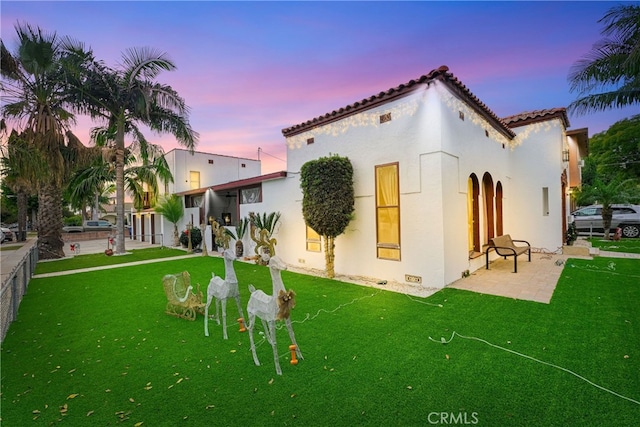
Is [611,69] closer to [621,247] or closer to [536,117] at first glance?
[536,117]

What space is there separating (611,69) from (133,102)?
766 inches

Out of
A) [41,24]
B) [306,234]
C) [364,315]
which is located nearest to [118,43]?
[41,24]

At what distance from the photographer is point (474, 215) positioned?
9195 millimetres

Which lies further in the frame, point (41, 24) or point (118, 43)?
point (118, 43)

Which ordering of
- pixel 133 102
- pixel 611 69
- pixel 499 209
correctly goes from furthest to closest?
pixel 133 102, pixel 499 209, pixel 611 69

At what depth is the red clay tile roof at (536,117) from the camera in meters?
10.6

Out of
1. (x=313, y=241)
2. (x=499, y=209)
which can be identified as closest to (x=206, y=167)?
(x=313, y=241)

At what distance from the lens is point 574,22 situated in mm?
9148

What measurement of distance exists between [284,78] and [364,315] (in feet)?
30.2

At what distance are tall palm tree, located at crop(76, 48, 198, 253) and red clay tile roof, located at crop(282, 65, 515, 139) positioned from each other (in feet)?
24.0

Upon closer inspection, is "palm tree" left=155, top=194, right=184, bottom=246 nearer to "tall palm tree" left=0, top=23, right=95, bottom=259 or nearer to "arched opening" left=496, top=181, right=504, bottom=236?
"tall palm tree" left=0, top=23, right=95, bottom=259

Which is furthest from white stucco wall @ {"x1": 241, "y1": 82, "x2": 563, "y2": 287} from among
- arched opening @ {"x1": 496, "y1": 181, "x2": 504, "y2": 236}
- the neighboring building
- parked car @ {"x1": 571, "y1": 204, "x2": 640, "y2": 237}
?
parked car @ {"x1": 571, "y1": 204, "x2": 640, "y2": 237}

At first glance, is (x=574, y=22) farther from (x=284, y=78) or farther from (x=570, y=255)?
(x=284, y=78)

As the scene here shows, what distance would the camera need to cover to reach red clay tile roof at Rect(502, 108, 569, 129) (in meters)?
10.6
